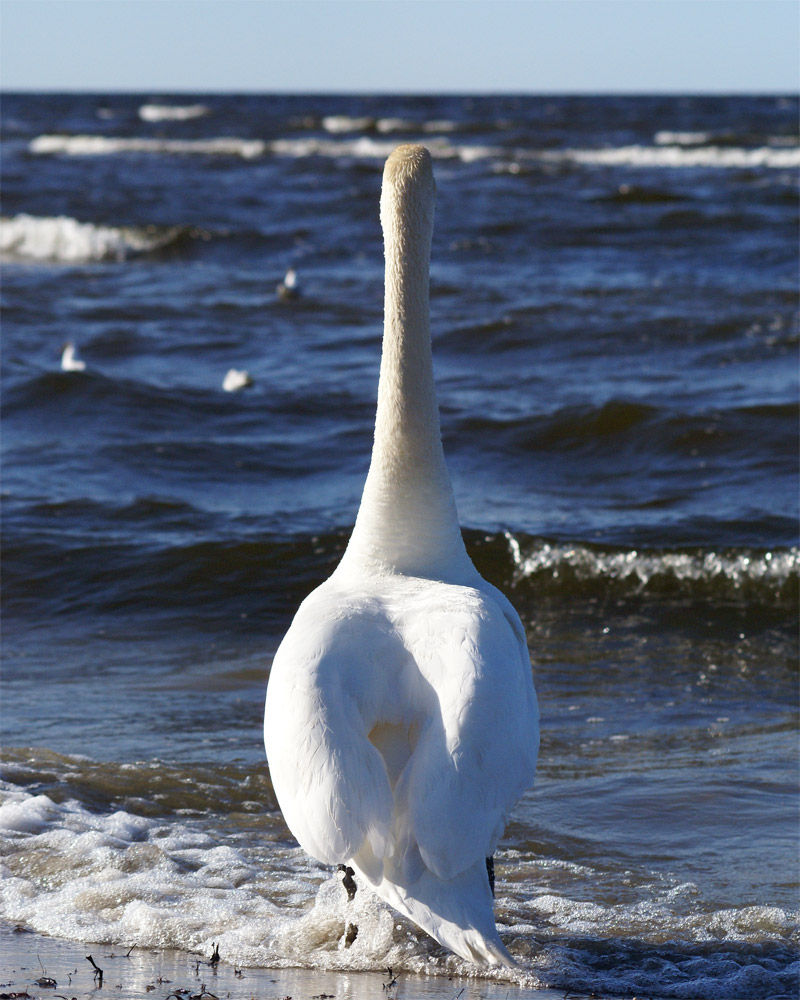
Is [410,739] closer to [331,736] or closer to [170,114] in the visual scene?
[331,736]

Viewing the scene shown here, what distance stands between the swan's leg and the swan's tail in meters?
0.39

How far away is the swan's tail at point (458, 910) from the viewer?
3.58 metres

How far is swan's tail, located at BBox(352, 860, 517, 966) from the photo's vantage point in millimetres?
3584

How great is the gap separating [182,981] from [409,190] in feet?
8.70

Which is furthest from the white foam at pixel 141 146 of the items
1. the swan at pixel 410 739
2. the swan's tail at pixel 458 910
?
the swan's tail at pixel 458 910

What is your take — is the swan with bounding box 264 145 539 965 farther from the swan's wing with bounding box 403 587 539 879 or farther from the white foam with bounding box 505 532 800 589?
the white foam with bounding box 505 532 800 589

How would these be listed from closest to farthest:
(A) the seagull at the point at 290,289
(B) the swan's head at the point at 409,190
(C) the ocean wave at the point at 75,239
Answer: (B) the swan's head at the point at 409,190, (A) the seagull at the point at 290,289, (C) the ocean wave at the point at 75,239

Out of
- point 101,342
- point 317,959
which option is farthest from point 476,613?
point 101,342

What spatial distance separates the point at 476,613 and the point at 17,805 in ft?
7.51

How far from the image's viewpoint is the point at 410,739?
153 inches

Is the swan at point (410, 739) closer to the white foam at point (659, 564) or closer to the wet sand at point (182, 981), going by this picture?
the wet sand at point (182, 981)

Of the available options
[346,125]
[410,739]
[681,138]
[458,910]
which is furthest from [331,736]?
[346,125]

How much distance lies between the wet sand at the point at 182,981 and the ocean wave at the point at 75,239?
864 inches

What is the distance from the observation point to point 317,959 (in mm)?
4195
